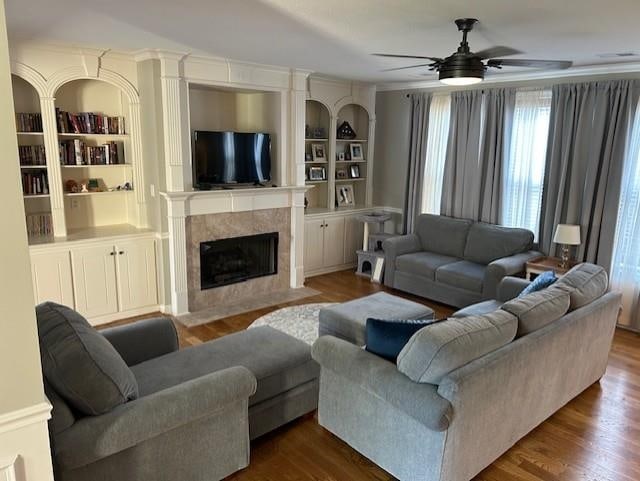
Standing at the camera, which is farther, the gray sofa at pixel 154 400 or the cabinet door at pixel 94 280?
the cabinet door at pixel 94 280

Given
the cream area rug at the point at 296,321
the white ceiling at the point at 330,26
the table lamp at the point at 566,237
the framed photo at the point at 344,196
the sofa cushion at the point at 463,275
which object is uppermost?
the white ceiling at the point at 330,26

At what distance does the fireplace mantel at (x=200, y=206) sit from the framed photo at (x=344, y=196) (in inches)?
50.8

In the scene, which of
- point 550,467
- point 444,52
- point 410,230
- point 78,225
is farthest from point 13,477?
point 410,230

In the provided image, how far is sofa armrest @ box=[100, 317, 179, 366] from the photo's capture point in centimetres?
299

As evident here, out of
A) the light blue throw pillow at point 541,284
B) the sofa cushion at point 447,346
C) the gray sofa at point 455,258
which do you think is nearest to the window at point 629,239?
the gray sofa at point 455,258

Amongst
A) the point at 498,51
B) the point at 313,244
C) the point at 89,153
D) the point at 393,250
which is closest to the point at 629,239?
the point at 498,51

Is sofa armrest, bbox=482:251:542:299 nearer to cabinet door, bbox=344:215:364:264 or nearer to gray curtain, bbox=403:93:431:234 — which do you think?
gray curtain, bbox=403:93:431:234

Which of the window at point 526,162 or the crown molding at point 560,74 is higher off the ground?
the crown molding at point 560,74

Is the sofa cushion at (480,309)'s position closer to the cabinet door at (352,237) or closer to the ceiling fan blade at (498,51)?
the ceiling fan blade at (498,51)

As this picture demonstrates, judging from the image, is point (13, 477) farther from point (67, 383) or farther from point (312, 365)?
point (312, 365)

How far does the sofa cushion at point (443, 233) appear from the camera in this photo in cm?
582

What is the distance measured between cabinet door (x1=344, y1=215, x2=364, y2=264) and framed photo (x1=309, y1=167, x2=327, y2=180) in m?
0.69

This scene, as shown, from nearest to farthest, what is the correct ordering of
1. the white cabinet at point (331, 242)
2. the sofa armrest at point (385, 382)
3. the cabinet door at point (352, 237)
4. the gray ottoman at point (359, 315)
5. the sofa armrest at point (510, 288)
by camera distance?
the sofa armrest at point (385, 382) < the gray ottoman at point (359, 315) < the sofa armrest at point (510, 288) < the white cabinet at point (331, 242) < the cabinet door at point (352, 237)

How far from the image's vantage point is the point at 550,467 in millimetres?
2748
